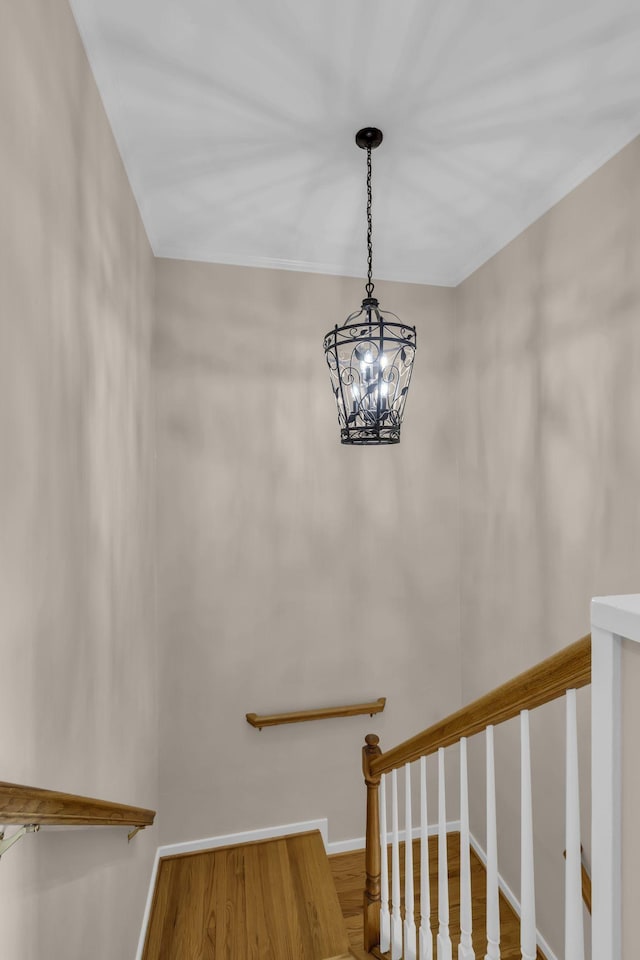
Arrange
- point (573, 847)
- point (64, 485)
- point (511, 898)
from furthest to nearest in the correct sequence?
point (511, 898) < point (64, 485) < point (573, 847)

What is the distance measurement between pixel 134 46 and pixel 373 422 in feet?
4.19

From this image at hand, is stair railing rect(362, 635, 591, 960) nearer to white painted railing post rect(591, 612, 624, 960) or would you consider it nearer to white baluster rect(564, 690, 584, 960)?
white baluster rect(564, 690, 584, 960)

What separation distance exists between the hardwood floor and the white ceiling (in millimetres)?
3142

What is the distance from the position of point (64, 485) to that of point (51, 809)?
686mm

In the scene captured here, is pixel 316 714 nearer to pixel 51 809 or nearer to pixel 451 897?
pixel 451 897

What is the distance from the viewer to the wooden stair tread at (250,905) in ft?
7.33

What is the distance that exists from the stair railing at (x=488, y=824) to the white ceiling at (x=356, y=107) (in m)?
1.67

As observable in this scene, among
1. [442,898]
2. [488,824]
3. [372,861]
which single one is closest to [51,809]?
[488,824]

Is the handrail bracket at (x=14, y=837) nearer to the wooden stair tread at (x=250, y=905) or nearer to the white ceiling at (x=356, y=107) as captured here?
the wooden stair tread at (x=250, y=905)

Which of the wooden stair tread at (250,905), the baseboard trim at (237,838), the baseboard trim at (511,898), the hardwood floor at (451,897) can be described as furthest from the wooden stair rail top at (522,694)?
the baseboard trim at (237,838)

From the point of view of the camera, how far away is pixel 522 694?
1.03 meters

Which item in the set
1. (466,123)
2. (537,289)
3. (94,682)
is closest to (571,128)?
(466,123)

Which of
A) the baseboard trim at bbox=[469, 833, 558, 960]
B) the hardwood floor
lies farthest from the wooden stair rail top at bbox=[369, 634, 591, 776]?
the baseboard trim at bbox=[469, 833, 558, 960]

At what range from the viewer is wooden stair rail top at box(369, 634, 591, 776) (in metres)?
0.89
